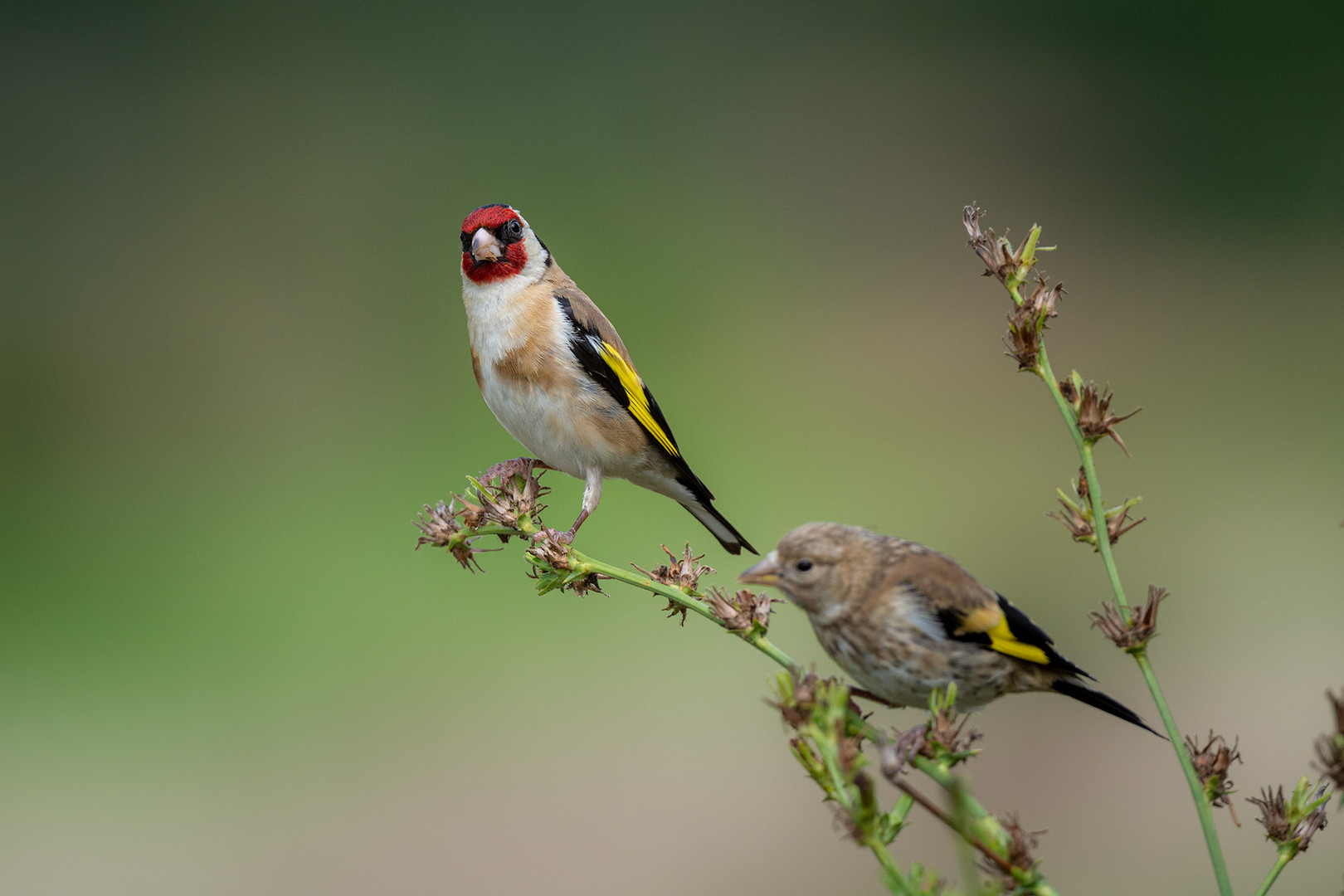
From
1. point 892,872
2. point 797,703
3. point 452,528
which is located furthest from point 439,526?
point 892,872

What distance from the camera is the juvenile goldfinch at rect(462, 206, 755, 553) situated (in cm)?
246

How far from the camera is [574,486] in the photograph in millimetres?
5656

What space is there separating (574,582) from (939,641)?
1.64 feet

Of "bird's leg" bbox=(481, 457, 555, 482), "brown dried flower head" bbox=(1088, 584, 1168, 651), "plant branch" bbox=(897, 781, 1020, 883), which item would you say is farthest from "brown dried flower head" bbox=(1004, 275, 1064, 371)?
"bird's leg" bbox=(481, 457, 555, 482)

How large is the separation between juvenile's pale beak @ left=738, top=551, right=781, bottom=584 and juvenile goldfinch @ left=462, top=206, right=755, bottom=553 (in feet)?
3.33

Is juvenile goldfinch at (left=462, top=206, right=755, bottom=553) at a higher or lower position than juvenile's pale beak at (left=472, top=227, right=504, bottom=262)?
lower

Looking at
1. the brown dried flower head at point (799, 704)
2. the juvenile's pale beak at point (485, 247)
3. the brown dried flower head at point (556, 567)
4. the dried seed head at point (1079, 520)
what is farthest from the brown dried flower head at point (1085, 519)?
the juvenile's pale beak at point (485, 247)

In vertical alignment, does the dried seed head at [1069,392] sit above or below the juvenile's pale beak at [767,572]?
above

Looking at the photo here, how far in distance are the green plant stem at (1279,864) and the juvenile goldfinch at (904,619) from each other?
23cm

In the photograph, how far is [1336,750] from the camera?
2.98 ft

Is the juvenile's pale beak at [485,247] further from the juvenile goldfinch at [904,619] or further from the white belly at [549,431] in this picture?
the juvenile goldfinch at [904,619]

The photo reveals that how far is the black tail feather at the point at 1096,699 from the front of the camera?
1.27m

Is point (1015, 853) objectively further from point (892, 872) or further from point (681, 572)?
point (681, 572)

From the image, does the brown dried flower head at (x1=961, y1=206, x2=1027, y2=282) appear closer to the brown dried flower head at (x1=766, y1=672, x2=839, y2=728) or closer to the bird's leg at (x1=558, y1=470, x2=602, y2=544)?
the brown dried flower head at (x1=766, y1=672, x2=839, y2=728)
